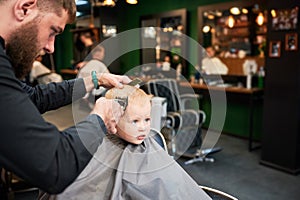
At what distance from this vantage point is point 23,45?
2.46 ft

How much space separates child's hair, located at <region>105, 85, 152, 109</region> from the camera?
107 centimetres

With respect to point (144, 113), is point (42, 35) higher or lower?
higher

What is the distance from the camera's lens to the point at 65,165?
0.67m

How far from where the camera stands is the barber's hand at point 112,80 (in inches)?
43.9

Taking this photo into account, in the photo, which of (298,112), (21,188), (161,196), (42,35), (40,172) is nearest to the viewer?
(40,172)

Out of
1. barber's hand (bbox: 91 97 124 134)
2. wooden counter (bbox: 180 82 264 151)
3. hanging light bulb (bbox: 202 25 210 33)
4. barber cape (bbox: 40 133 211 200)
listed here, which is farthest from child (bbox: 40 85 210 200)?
hanging light bulb (bbox: 202 25 210 33)

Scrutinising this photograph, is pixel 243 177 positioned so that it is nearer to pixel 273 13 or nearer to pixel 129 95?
pixel 273 13

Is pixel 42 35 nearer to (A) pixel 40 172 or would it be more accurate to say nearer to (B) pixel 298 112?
(A) pixel 40 172

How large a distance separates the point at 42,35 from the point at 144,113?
591mm

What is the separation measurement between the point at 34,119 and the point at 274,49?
3.02 m

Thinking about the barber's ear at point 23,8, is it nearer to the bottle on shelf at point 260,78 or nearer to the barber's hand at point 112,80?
the barber's hand at point 112,80

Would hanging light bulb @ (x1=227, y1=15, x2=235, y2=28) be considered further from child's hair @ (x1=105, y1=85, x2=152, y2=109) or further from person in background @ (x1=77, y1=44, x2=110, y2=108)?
child's hair @ (x1=105, y1=85, x2=152, y2=109)

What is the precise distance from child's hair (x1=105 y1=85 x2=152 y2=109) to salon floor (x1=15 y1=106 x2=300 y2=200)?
3.88ft

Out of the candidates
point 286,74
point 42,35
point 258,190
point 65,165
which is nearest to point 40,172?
point 65,165
